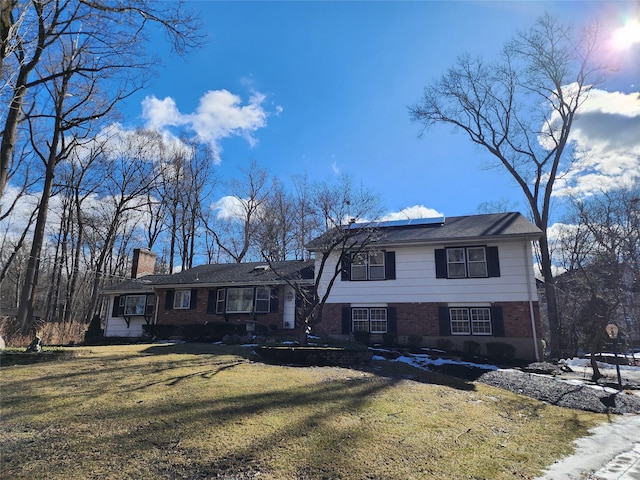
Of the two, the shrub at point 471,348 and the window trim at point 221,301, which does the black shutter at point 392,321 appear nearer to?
the shrub at point 471,348

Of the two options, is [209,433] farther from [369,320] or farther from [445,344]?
[369,320]

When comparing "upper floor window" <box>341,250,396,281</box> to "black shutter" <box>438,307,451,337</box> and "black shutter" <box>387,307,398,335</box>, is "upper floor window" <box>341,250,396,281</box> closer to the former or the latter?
"black shutter" <box>387,307,398,335</box>

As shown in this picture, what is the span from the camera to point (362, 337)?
17719 mm

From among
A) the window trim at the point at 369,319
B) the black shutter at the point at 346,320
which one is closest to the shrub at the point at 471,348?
the window trim at the point at 369,319

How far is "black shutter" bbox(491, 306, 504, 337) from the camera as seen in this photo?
16.2 m

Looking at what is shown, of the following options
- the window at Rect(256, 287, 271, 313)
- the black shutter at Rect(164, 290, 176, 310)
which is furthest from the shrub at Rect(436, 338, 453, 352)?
the black shutter at Rect(164, 290, 176, 310)

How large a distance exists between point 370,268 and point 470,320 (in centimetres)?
493

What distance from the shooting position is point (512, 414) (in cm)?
800

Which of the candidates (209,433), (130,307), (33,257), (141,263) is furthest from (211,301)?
(209,433)

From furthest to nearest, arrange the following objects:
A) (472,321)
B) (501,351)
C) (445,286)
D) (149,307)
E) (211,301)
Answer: (149,307)
(211,301)
(445,286)
(472,321)
(501,351)

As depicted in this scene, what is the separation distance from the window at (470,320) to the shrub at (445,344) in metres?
0.46

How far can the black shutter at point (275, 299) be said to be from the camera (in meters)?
19.7

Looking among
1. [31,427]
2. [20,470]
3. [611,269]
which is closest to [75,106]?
[31,427]

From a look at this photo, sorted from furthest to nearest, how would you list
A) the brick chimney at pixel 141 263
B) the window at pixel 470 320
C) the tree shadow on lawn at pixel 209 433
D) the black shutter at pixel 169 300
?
the brick chimney at pixel 141 263
the black shutter at pixel 169 300
the window at pixel 470 320
the tree shadow on lawn at pixel 209 433
